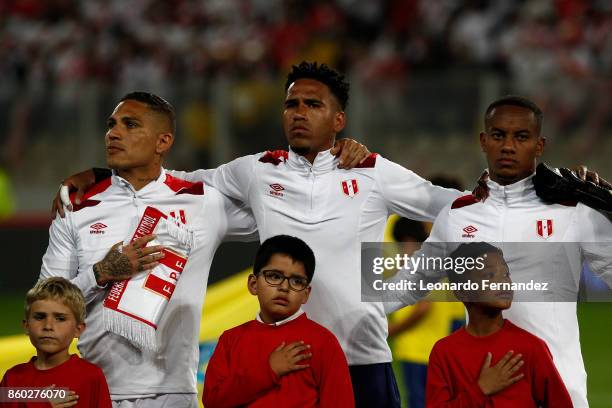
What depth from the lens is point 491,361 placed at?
13.0ft

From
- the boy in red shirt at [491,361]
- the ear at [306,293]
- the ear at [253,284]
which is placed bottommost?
the boy in red shirt at [491,361]

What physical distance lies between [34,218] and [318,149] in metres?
9.06

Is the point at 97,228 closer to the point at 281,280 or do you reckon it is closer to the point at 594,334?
the point at 281,280

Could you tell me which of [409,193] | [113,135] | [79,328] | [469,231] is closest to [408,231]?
[409,193]

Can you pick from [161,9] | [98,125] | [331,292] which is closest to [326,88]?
[331,292]

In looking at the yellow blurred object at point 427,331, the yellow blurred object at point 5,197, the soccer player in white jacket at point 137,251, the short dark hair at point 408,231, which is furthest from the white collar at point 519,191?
the yellow blurred object at point 5,197

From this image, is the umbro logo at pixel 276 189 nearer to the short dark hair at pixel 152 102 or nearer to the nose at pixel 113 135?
the short dark hair at pixel 152 102

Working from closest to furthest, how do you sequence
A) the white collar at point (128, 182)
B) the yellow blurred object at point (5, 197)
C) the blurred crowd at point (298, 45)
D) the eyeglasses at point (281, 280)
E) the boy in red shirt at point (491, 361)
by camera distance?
the boy in red shirt at point (491, 361) < the eyeglasses at point (281, 280) < the white collar at point (128, 182) < the blurred crowd at point (298, 45) < the yellow blurred object at point (5, 197)

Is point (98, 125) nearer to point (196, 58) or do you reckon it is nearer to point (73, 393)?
point (196, 58)

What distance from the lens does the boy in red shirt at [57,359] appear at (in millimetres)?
4129

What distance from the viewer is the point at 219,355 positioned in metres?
4.12

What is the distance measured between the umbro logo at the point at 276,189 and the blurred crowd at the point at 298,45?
675 cm

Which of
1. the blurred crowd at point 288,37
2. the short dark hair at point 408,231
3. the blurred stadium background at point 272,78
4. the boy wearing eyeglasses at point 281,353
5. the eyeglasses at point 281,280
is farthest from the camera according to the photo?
the blurred crowd at point 288,37

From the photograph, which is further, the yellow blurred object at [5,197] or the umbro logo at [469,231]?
the yellow blurred object at [5,197]
